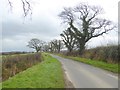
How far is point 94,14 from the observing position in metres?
55.8

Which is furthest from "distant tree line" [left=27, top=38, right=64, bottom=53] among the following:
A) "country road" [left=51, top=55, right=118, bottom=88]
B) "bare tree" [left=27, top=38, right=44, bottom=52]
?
"country road" [left=51, top=55, right=118, bottom=88]

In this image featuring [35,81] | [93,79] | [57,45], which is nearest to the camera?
[35,81]

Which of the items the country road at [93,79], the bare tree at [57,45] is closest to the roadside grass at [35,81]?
the country road at [93,79]

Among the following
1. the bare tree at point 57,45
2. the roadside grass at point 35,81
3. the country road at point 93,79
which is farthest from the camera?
the bare tree at point 57,45

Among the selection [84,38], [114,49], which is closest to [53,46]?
[84,38]

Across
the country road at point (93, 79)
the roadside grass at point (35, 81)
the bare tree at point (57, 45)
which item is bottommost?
the country road at point (93, 79)

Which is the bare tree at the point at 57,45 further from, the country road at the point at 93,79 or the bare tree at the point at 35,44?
the country road at the point at 93,79

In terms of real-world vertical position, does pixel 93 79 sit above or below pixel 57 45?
below

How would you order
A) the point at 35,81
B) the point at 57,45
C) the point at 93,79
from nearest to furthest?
the point at 35,81
the point at 93,79
the point at 57,45

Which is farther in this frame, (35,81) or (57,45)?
(57,45)

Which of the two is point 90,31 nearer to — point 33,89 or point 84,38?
A: point 84,38

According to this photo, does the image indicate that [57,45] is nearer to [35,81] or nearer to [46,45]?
[46,45]

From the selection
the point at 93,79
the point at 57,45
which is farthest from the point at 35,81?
the point at 57,45

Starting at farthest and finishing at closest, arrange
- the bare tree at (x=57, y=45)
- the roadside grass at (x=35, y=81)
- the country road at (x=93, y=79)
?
the bare tree at (x=57, y=45) → the country road at (x=93, y=79) → the roadside grass at (x=35, y=81)
